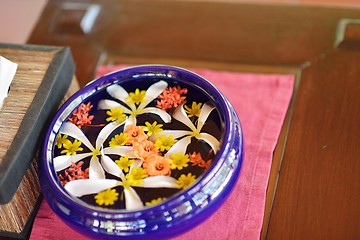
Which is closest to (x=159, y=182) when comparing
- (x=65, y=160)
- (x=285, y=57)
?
(x=65, y=160)

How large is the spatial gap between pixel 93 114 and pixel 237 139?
20 cm

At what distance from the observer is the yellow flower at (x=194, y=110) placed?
0.73m

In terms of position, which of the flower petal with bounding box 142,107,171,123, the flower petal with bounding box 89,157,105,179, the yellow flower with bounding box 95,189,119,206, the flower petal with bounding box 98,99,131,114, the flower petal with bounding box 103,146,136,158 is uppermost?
the flower petal with bounding box 142,107,171,123

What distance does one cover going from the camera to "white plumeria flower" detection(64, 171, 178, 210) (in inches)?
25.5

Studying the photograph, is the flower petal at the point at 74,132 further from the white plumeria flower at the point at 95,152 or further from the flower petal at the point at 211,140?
the flower petal at the point at 211,140

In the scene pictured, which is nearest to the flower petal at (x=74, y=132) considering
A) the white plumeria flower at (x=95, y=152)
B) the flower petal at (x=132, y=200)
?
the white plumeria flower at (x=95, y=152)

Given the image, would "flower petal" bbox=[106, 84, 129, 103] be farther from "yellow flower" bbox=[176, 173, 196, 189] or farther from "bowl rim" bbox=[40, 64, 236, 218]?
"yellow flower" bbox=[176, 173, 196, 189]

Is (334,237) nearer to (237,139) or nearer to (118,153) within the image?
(237,139)

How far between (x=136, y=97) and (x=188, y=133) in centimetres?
10

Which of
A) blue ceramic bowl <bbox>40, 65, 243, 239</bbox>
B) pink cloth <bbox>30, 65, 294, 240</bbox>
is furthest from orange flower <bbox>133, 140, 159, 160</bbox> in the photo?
pink cloth <bbox>30, 65, 294, 240</bbox>

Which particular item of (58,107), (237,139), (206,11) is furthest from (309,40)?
(58,107)

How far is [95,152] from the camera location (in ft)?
2.32

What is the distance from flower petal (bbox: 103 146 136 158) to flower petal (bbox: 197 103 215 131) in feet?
0.29

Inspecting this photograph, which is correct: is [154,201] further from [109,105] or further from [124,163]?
[109,105]
